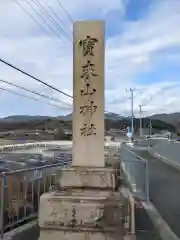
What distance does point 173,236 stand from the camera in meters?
7.72

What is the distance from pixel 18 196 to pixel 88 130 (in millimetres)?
2632

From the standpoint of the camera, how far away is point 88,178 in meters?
5.41

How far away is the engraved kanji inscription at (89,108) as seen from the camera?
5832 millimetres

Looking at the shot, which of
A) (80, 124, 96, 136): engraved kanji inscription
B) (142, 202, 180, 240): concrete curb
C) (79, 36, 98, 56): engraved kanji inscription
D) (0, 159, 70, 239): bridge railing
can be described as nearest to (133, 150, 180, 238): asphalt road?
(142, 202, 180, 240): concrete curb

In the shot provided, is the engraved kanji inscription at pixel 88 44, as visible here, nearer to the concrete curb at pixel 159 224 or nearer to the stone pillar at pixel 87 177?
the stone pillar at pixel 87 177

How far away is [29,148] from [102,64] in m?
32.0

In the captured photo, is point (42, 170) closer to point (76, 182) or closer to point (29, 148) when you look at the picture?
point (76, 182)

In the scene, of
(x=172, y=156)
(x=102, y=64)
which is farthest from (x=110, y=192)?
(x=172, y=156)

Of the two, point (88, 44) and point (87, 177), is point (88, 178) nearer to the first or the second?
point (87, 177)

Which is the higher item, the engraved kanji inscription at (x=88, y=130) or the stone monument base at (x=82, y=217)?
the engraved kanji inscription at (x=88, y=130)

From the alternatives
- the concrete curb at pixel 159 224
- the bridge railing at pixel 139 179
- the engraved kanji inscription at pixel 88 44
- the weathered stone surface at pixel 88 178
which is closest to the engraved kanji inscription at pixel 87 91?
the engraved kanji inscription at pixel 88 44

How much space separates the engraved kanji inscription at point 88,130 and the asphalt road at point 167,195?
3.67m

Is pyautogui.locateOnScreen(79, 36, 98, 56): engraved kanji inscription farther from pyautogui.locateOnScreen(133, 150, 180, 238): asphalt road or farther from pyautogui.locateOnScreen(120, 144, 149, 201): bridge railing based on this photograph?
pyautogui.locateOnScreen(120, 144, 149, 201): bridge railing

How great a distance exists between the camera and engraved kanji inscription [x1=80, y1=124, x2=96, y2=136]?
19.2 feet
